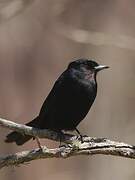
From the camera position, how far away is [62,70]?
1172cm

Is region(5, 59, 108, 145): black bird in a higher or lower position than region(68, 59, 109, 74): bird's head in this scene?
lower

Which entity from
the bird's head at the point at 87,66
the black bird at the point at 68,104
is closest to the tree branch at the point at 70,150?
the black bird at the point at 68,104

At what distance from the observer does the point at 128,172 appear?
1068 cm

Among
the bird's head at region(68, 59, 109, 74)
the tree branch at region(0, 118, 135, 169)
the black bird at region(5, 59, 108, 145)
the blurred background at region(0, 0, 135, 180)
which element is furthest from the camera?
the blurred background at region(0, 0, 135, 180)

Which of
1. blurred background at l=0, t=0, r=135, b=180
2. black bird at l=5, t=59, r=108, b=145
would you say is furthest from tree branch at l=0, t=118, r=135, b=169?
blurred background at l=0, t=0, r=135, b=180

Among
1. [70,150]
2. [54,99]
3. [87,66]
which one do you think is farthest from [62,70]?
[70,150]

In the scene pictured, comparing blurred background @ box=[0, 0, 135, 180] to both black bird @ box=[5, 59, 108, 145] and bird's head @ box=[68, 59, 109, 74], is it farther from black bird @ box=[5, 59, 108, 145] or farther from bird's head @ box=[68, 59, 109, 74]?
black bird @ box=[5, 59, 108, 145]

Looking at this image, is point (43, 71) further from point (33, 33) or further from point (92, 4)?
point (92, 4)

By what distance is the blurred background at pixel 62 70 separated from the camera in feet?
36.9

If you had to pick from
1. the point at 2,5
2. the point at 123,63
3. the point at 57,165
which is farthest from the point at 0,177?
the point at 2,5

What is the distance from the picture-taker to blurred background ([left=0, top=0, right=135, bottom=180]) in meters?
11.2

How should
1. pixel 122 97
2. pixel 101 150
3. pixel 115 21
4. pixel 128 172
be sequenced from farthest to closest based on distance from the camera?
pixel 115 21 < pixel 122 97 < pixel 128 172 < pixel 101 150

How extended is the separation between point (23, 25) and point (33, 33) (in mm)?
199

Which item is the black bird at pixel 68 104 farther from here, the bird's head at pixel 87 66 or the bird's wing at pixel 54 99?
the bird's head at pixel 87 66
